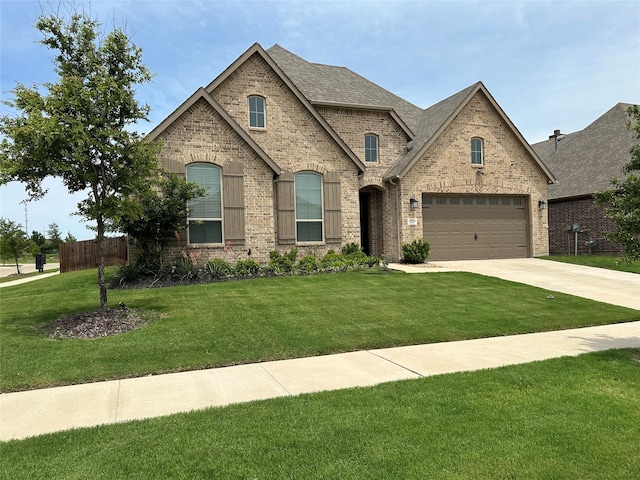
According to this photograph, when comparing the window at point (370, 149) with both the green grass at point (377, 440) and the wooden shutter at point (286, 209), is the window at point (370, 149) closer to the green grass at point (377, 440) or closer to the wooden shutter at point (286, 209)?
the wooden shutter at point (286, 209)

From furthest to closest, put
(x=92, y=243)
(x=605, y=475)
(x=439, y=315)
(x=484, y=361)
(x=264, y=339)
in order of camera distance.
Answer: (x=92, y=243)
(x=439, y=315)
(x=264, y=339)
(x=484, y=361)
(x=605, y=475)

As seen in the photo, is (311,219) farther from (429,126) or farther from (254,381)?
(254,381)

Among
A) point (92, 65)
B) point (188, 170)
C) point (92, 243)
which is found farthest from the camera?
point (92, 243)

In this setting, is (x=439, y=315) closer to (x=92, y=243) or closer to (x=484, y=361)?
(x=484, y=361)

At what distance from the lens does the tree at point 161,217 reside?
12.5 m

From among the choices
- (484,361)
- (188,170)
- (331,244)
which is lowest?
(484,361)

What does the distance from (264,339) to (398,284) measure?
5.90 m

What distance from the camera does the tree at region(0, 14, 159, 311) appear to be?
7.65 m

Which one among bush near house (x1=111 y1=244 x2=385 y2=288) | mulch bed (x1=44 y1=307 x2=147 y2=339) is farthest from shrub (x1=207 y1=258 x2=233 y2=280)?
mulch bed (x1=44 y1=307 x2=147 y2=339)

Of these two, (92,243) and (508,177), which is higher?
(508,177)

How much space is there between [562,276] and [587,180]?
394 inches

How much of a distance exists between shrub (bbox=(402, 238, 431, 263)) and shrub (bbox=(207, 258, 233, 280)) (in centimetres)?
728

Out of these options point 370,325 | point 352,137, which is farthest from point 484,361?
point 352,137

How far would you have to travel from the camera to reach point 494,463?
3.38 metres
